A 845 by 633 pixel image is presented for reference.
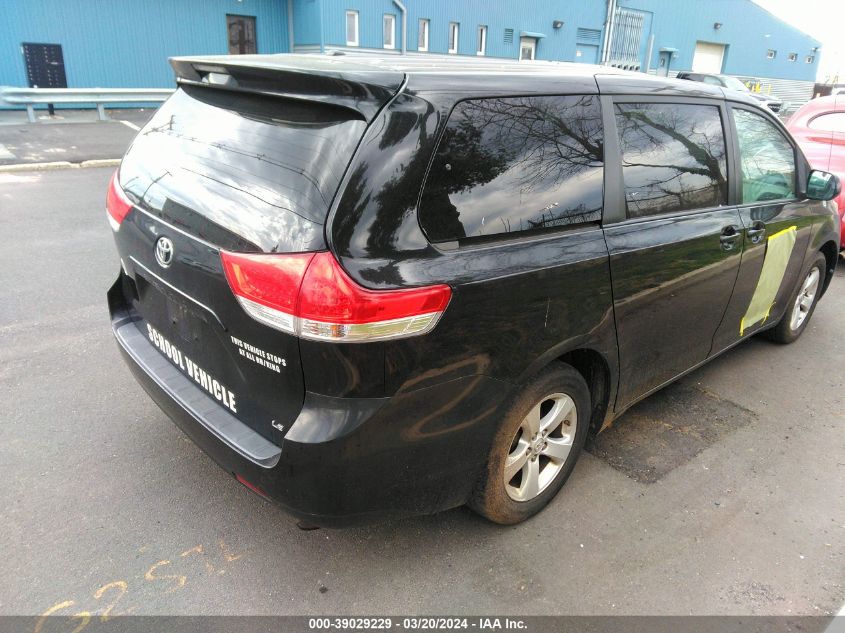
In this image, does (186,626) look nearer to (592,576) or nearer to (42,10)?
(592,576)

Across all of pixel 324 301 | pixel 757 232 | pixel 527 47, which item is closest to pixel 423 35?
pixel 527 47

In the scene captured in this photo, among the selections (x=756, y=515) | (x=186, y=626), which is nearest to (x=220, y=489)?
(x=186, y=626)

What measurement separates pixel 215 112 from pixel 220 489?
5.42 feet

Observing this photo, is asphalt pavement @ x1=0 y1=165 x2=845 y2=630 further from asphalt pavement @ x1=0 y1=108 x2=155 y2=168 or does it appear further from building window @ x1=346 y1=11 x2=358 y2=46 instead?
building window @ x1=346 y1=11 x2=358 y2=46

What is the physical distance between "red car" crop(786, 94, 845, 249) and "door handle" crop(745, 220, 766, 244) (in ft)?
13.0

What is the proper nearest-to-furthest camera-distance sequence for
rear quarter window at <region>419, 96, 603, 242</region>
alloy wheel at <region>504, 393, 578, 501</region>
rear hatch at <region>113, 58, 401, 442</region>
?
1. rear hatch at <region>113, 58, 401, 442</region>
2. rear quarter window at <region>419, 96, 603, 242</region>
3. alloy wheel at <region>504, 393, 578, 501</region>

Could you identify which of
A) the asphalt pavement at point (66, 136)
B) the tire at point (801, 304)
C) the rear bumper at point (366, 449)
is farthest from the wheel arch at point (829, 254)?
the asphalt pavement at point (66, 136)

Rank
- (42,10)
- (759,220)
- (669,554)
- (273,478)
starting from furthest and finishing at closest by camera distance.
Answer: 1. (42,10)
2. (759,220)
3. (669,554)
4. (273,478)

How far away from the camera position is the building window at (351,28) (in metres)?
21.4

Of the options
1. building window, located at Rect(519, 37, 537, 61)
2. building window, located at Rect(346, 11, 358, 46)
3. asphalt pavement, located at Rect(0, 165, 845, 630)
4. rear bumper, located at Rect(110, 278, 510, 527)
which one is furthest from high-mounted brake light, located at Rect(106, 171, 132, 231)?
building window, located at Rect(519, 37, 537, 61)

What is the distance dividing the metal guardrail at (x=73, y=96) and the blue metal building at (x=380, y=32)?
→ 2386 millimetres

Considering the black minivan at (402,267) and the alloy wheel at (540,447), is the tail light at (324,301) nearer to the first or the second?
the black minivan at (402,267)

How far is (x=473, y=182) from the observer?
210cm

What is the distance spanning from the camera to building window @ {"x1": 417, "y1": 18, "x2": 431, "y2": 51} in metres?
23.5
